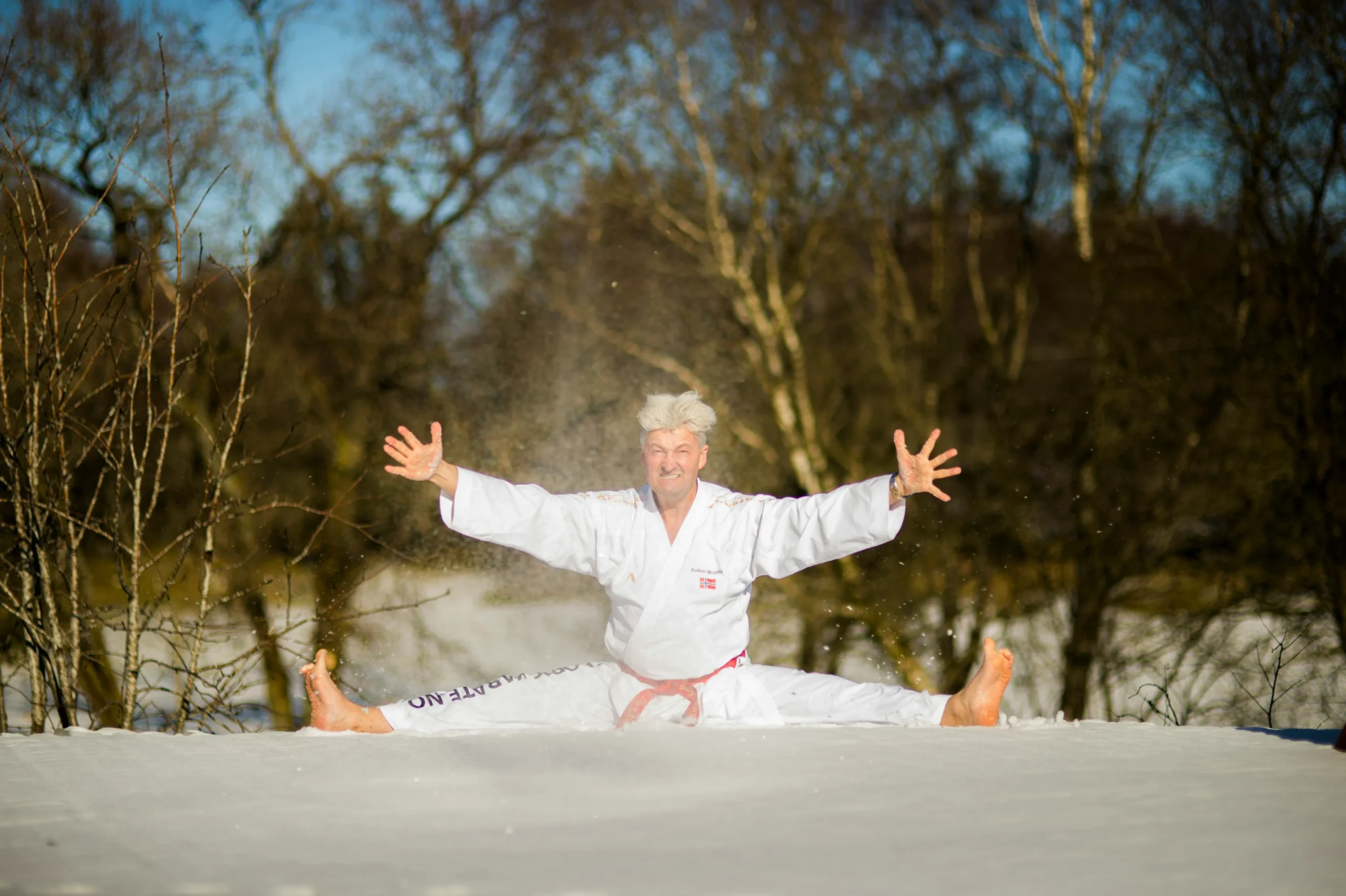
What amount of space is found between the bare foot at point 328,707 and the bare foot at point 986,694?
155 cm

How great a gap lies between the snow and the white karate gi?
0.23 m

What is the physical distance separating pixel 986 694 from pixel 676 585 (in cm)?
88

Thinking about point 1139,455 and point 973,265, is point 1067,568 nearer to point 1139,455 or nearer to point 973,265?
point 1139,455

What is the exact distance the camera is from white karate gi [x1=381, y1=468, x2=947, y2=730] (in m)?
2.79

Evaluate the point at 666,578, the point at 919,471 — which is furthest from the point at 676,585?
the point at 919,471

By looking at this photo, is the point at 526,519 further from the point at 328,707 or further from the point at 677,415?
the point at 328,707

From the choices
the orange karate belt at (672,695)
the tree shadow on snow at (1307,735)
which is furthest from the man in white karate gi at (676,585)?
the tree shadow on snow at (1307,735)

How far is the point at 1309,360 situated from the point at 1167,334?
36.8 inches

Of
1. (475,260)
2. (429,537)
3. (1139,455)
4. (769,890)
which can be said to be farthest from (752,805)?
(475,260)

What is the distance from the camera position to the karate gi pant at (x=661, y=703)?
9.20 ft

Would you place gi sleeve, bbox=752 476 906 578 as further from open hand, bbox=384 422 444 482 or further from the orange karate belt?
open hand, bbox=384 422 444 482

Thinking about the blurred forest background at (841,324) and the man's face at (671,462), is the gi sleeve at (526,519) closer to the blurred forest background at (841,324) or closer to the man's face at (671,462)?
the man's face at (671,462)

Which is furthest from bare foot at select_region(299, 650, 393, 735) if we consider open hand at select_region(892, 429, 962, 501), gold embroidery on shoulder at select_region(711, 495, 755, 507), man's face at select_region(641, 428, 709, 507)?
open hand at select_region(892, 429, 962, 501)

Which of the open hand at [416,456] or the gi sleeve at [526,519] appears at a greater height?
the open hand at [416,456]
